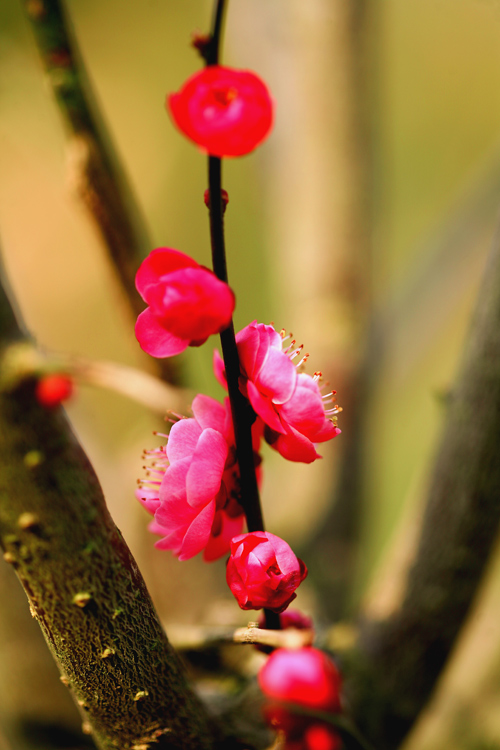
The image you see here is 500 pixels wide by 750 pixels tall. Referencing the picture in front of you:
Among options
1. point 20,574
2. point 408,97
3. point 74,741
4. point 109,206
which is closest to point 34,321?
point 109,206

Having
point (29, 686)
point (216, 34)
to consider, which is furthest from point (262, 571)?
point (29, 686)

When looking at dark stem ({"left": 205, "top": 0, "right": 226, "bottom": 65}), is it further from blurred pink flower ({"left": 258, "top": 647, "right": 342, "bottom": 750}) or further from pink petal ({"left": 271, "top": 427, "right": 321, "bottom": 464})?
blurred pink flower ({"left": 258, "top": 647, "right": 342, "bottom": 750})

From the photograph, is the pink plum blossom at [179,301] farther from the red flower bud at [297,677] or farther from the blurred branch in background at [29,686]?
the blurred branch in background at [29,686]

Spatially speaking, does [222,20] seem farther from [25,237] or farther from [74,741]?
[25,237]

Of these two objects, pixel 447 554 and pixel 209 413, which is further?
pixel 447 554

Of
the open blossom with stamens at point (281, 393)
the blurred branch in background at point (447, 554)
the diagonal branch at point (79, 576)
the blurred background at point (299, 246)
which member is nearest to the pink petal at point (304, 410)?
the open blossom with stamens at point (281, 393)

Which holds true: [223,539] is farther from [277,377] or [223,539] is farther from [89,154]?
[89,154]

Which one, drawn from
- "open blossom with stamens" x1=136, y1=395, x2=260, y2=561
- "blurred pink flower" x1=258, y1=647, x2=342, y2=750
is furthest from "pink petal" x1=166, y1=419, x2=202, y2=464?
"blurred pink flower" x1=258, y1=647, x2=342, y2=750

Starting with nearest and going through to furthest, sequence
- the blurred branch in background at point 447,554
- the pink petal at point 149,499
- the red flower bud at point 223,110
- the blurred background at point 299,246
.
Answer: the red flower bud at point 223,110
the pink petal at point 149,499
the blurred branch in background at point 447,554
the blurred background at point 299,246
